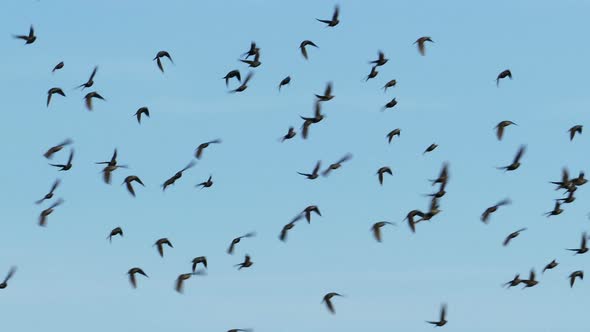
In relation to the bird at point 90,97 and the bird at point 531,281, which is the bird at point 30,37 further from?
the bird at point 531,281

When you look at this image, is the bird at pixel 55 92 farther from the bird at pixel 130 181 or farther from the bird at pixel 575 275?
the bird at pixel 575 275

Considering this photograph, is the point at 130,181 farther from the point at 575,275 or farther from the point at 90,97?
the point at 575,275

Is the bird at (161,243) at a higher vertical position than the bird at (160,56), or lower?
lower

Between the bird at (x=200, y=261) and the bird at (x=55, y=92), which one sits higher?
the bird at (x=55, y=92)

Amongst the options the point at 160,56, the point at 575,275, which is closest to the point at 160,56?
the point at 160,56

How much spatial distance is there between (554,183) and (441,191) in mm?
6462

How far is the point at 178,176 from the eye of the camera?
118 m

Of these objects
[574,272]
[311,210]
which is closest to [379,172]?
[311,210]

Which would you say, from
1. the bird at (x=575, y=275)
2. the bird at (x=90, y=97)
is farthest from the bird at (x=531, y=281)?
the bird at (x=90, y=97)

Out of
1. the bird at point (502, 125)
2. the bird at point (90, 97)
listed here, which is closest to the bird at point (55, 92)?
the bird at point (90, 97)

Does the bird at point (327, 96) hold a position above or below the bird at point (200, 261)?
A: above

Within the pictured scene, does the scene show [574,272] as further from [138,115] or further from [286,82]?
[138,115]

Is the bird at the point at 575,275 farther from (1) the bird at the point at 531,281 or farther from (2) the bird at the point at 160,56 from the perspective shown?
(2) the bird at the point at 160,56

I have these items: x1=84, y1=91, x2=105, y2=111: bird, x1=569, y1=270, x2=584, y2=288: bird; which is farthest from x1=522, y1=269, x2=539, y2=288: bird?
x1=84, y1=91, x2=105, y2=111: bird
